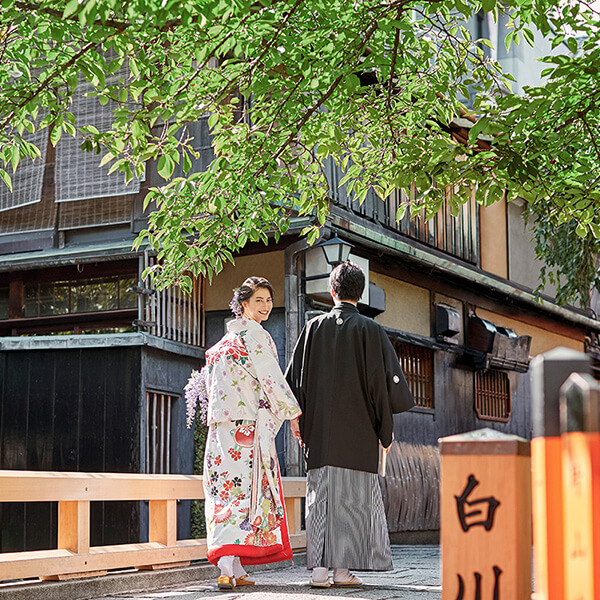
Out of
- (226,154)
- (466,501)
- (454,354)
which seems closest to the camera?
(466,501)

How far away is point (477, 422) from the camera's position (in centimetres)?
1503

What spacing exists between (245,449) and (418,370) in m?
7.27

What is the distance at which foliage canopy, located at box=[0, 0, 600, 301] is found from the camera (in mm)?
5281

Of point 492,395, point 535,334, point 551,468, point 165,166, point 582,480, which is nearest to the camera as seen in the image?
point 582,480

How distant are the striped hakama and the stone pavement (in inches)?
7.3

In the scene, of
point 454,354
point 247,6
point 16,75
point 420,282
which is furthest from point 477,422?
point 247,6

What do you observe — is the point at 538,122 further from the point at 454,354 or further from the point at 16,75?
the point at 454,354

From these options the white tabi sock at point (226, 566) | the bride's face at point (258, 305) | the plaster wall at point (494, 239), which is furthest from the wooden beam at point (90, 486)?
the plaster wall at point (494, 239)

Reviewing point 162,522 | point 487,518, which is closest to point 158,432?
point 162,522

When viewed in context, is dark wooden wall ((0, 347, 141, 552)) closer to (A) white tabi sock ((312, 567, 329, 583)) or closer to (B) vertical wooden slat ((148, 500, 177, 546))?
(B) vertical wooden slat ((148, 500, 177, 546))

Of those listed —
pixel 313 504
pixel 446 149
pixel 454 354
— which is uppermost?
pixel 446 149

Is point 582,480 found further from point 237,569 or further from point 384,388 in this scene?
point 237,569

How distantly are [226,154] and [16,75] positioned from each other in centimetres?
151

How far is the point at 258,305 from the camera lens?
21.9ft
